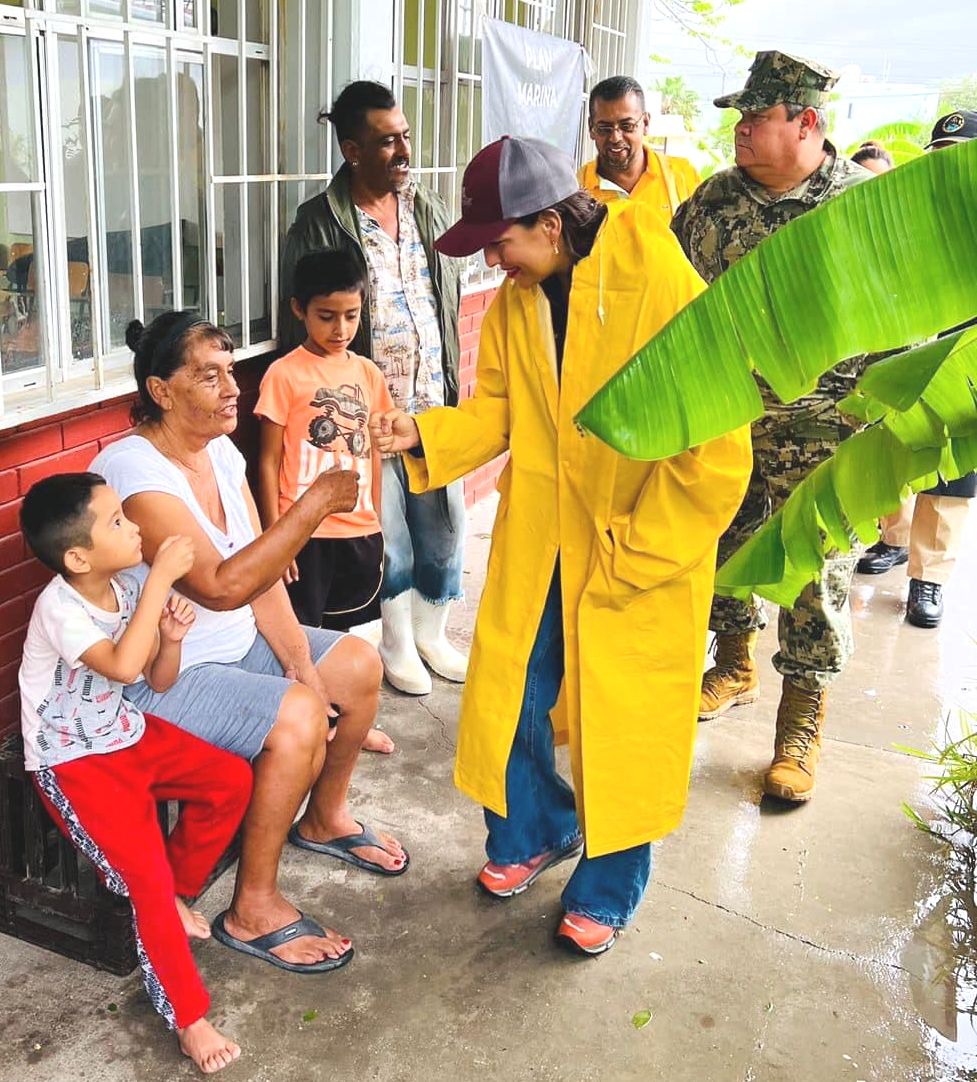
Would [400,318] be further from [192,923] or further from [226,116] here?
[192,923]

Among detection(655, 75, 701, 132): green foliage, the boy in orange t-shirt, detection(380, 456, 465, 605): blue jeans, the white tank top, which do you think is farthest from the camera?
detection(655, 75, 701, 132): green foliage

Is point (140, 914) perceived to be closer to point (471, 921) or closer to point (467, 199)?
point (471, 921)

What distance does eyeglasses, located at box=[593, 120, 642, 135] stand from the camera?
15.8 ft

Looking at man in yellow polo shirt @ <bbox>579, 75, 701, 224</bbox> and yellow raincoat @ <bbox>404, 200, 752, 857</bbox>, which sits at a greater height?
man in yellow polo shirt @ <bbox>579, 75, 701, 224</bbox>

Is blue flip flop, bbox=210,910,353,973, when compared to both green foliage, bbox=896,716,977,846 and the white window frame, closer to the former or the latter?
the white window frame

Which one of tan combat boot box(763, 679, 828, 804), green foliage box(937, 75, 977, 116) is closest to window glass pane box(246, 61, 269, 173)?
tan combat boot box(763, 679, 828, 804)

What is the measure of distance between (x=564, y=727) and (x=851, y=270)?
1.48 metres

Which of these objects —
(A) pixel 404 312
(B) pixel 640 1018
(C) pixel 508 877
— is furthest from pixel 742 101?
(B) pixel 640 1018

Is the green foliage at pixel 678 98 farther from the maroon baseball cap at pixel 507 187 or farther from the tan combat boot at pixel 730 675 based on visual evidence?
the maroon baseball cap at pixel 507 187

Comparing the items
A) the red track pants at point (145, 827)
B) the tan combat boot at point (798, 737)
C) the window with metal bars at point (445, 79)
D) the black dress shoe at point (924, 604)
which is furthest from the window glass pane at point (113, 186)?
the black dress shoe at point (924, 604)

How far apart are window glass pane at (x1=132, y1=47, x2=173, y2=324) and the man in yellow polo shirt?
215cm

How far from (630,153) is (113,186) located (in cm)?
260

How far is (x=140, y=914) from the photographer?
2.24 meters

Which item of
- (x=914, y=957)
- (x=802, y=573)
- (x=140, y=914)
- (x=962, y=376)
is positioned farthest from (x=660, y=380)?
(x=914, y=957)
